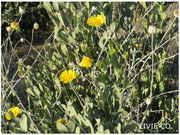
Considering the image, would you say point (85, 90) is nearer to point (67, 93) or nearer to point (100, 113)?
A: point (67, 93)

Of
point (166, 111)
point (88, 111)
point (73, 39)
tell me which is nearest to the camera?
point (88, 111)

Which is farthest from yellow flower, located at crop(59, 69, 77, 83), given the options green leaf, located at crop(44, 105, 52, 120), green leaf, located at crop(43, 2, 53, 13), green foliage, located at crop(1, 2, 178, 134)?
green leaf, located at crop(43, 2, 53, 13)

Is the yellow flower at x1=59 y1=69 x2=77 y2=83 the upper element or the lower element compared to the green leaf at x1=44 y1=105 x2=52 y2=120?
upper

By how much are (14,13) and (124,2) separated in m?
1.74

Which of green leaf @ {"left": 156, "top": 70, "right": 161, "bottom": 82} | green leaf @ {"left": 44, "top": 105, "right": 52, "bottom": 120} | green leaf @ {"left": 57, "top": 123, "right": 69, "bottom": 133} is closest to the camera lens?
green leaf @ {"left": 57, "top": 123, "right": 69, "bottom": 133}

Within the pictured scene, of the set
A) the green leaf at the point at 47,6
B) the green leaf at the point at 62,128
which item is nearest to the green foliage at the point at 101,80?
the green leaf at the point at 47,6

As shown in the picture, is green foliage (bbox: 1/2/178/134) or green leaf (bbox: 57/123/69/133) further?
green foliage (bbox: 1/2/178/134)

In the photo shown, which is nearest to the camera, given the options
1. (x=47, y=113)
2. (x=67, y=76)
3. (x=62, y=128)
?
(x=62, y=128)

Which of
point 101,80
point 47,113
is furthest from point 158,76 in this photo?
point 47,113

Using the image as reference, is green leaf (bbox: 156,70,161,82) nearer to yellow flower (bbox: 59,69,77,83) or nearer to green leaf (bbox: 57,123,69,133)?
yellow flower (bbox: 59,69,77,83)

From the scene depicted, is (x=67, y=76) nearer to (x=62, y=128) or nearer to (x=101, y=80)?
(x=101, y=80)

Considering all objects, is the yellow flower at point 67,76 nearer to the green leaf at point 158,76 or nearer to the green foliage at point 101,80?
the green foliage at point 101,80

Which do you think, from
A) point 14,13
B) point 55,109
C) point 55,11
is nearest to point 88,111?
point 55,109

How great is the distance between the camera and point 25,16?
2.97m
